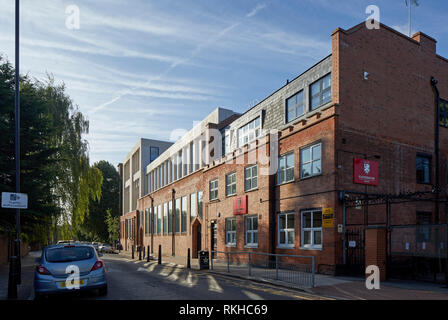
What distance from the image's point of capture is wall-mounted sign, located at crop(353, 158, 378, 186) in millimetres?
18250

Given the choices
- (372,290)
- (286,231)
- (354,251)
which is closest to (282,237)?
(286,231)

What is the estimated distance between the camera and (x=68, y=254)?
36.8ft

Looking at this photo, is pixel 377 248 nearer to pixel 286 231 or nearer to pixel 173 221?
pixel 286 231

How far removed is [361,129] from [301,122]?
2.80 metres

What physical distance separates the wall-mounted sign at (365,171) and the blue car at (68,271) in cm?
1179

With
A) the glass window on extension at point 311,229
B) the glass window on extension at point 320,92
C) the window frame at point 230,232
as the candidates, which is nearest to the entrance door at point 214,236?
the window frame at point 230,232

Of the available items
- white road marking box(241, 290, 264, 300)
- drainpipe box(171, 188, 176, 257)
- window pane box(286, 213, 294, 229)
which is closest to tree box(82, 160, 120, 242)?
drainpipe box(171, 188, 176, 257)

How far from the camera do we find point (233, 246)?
2636cm

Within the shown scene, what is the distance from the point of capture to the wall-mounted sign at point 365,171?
18.2 metres

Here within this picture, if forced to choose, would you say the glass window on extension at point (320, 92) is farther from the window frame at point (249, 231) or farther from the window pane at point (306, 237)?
the window frame at point (249, 231)

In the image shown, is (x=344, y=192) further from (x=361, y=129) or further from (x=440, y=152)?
(x=440, y=152)

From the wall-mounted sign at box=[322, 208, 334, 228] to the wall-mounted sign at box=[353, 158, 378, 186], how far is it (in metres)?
1.87

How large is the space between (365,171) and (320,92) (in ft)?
14.6
